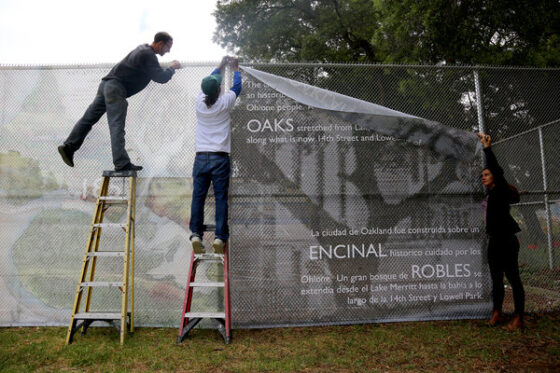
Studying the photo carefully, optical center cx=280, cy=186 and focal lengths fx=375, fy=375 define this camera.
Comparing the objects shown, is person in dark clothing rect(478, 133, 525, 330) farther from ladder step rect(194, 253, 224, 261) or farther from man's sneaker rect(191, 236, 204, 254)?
man's sneaker rect(191, 236, 204, 254)

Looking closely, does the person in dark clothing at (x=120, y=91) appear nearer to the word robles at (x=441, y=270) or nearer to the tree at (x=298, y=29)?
the word robles at (x=441, y=270)

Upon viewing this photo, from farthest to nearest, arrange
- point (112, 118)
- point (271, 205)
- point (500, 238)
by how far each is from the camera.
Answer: point (271, 205), point (500, 238), point (112, 118)

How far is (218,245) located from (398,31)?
6.67 meters

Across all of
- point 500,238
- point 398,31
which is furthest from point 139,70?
point 398,31

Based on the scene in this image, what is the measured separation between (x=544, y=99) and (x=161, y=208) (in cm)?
508

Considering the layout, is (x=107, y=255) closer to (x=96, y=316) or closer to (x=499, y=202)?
(x=96, y=316)

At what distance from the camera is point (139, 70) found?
4.00 m

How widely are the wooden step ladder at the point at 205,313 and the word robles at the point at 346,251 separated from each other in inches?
40.9

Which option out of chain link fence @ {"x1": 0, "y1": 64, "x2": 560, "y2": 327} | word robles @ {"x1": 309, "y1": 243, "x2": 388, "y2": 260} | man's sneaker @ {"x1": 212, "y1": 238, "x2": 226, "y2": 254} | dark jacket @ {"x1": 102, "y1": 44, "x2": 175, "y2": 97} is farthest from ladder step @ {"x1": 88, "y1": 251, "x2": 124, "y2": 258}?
word robles @ {"x1": 309, "y1": 243, "x2": 388, "y2": 260}

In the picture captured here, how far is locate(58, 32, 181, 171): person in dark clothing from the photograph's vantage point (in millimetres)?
3930

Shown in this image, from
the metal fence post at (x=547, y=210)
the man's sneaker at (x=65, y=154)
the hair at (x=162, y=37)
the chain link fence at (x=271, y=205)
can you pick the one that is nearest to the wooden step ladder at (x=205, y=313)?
the chain link fence at (x=271, y=205)

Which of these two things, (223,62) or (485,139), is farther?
(223,62)

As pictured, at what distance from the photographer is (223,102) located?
405 cm

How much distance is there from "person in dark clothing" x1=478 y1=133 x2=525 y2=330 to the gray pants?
401cm
